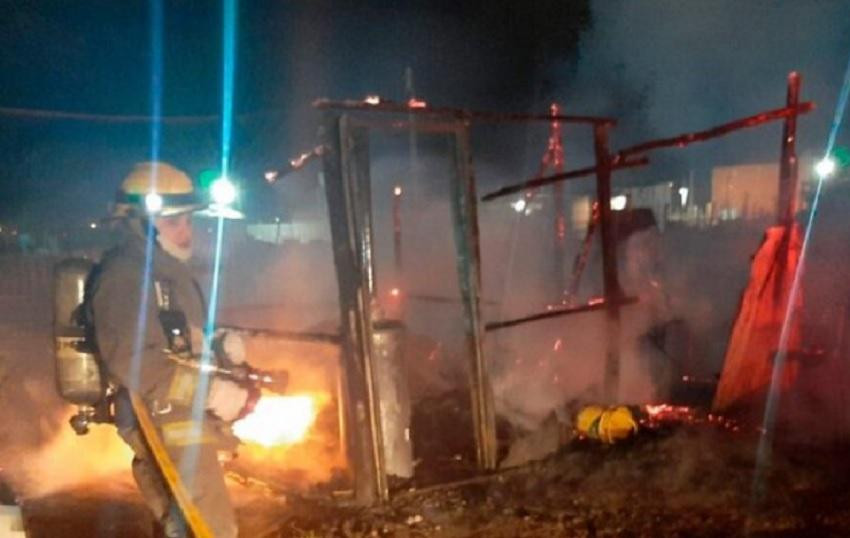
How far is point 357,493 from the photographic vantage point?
5387mm

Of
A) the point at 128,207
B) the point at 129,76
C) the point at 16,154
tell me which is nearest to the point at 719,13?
the point at 128,207

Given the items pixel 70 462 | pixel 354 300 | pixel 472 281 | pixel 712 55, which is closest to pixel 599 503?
pixel 472 281

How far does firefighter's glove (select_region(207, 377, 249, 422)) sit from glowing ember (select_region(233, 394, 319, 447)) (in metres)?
2.68

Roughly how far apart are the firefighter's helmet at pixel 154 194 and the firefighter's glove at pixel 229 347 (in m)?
0.71

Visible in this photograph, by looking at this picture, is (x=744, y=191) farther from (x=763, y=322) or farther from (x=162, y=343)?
(x=162, y=343)

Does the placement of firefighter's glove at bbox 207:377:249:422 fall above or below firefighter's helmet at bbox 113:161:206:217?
below

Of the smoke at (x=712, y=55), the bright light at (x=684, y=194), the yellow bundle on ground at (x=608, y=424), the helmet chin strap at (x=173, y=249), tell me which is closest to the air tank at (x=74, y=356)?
the helmet chin strap at (x=173, y=249)

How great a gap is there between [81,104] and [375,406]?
13.6m

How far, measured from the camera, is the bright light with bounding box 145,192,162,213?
12.5ft

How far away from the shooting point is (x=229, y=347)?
423 centimetres

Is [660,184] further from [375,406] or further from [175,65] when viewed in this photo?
[375,406]

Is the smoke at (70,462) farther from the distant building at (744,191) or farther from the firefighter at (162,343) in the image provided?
the distant building at (744,191)

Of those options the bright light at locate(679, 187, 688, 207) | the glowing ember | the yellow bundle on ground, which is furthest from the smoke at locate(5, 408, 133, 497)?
the bright light at locate(679, 187, 688, 207)

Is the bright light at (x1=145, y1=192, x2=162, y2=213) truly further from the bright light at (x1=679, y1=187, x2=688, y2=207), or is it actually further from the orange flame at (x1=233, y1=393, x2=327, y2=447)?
the bright light at (x1=679, y1=187, x2=688, y2=207)
